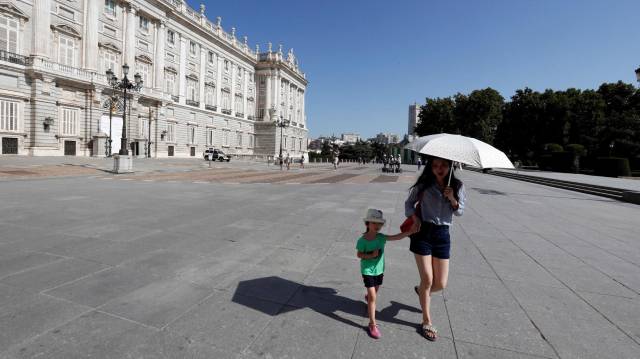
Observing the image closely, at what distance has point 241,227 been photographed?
681 centimetres

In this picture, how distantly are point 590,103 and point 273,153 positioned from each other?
54.1 metres

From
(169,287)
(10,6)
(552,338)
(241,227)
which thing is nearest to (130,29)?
(10,6)

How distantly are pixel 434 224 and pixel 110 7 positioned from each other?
44.8 meters

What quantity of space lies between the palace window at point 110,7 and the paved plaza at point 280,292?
122 ft

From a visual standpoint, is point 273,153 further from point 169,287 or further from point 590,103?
point 169,287

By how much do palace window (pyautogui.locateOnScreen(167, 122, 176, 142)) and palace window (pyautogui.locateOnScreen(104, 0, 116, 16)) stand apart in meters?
14.2

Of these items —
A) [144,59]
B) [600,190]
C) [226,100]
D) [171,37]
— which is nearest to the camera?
[600,190]

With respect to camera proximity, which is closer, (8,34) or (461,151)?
(461,151)

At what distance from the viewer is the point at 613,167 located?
34.7m

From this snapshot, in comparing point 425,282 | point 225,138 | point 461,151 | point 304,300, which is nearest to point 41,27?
point 225,138

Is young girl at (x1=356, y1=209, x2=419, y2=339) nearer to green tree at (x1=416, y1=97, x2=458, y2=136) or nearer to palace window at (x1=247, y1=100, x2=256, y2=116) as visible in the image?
green tree at (x1=416, y1=97, x2=458, y2=136)

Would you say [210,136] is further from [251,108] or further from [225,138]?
[251,108]

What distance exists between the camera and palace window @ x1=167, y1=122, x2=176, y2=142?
4541 centimetres

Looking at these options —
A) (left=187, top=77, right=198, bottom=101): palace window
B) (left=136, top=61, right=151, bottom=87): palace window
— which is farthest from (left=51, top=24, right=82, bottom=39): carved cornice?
(left=187, top=77, right=198, bottom=101): palace window
